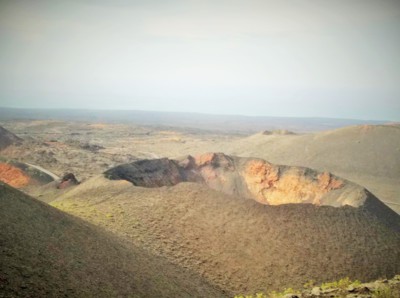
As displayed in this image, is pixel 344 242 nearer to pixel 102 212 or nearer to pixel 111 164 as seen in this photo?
pixel 102 212

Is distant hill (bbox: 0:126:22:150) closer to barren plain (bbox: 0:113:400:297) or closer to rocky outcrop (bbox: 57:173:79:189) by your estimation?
rocky outcrop (bbox: 57:173:79:189)

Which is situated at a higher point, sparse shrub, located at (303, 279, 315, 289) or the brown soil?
sparse shrub, located at (303, 279, 315, 289)

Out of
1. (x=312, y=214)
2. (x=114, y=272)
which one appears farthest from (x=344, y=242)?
(x=114, y=272)

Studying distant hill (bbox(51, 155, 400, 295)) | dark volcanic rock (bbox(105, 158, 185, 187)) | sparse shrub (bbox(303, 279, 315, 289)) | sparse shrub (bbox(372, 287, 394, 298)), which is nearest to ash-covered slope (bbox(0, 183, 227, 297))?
distant hill (bbox(51, 155, 400, 295))

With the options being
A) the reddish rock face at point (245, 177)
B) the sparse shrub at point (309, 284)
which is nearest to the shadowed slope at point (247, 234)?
the sparse shrub at point (309, 284)

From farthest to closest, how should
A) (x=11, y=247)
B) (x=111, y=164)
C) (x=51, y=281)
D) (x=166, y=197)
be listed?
(x=111, y=164) → (x=166, y=197) → (x=11, y=247) → (x=51, y=281)
